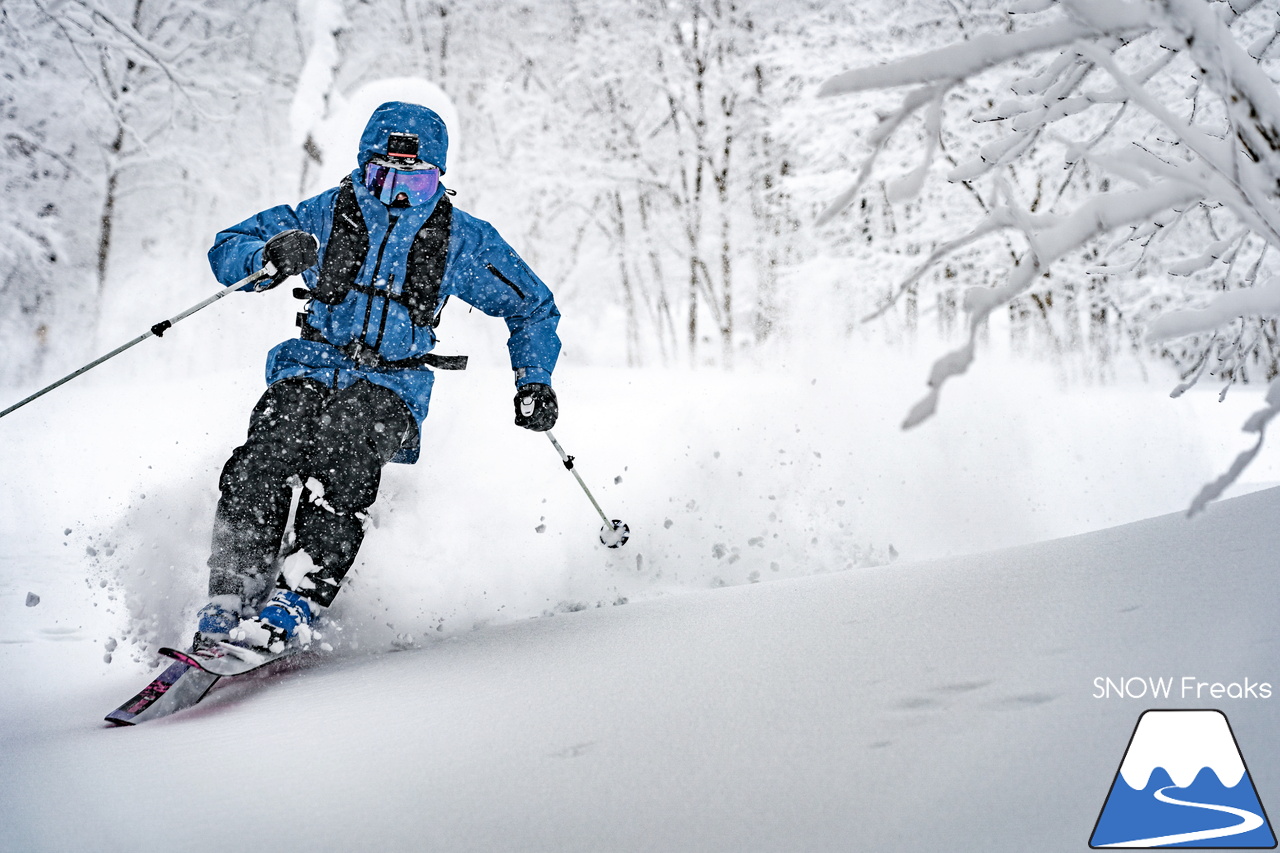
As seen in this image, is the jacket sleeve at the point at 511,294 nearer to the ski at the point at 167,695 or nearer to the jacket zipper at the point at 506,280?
the jacket zipper at the point at 506,280

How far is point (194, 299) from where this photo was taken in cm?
1524

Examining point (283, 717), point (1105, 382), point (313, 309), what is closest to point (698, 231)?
point (1105, 382)

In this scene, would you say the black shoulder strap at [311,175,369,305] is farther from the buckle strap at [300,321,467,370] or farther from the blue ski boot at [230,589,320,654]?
the blue ski boot at [230,589,320,654]

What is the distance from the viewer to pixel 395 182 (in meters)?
2.74

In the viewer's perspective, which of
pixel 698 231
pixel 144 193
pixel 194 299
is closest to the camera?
pixel 698 231

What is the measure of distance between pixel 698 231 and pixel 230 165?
7.46m

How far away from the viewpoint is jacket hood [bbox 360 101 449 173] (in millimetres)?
2750

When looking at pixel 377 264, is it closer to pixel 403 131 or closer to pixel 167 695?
pixel 403 131

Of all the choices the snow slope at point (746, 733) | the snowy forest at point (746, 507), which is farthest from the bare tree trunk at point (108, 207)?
the snow slope at point (746, 733)

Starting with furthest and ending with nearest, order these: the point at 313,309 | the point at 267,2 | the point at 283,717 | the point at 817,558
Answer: the point at 267,2, the point at 817,558, the point at 313,309, the point at 283,717

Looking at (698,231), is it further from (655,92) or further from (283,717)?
(283,717)

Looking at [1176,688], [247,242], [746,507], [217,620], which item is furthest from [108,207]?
[1176,688]

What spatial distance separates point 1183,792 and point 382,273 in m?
2.44

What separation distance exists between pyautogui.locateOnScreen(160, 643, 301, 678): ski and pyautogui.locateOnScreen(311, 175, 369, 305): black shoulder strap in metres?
1.10
